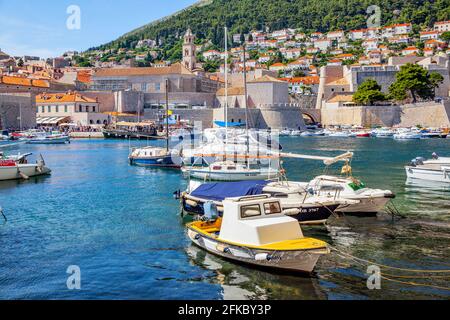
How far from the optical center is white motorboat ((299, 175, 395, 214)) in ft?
50.8

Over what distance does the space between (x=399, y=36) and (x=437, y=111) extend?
59.5 meters

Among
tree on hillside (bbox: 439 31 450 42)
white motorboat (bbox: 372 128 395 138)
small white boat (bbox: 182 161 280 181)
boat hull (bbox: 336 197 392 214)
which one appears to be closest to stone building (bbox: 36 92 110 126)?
white motorboat (bbox: 372 128 395 138)

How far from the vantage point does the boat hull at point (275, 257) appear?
10016mm

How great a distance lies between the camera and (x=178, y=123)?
6744 cm

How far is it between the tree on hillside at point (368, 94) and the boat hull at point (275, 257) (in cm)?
5772

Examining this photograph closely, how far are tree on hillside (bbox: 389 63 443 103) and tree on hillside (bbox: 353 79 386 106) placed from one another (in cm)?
183

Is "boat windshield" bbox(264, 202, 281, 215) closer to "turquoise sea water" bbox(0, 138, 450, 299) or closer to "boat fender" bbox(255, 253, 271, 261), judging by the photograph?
"boat fender" bbox(255, 253, 271, 261)

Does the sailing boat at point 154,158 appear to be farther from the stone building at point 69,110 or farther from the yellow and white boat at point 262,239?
the stone building at point 69,110

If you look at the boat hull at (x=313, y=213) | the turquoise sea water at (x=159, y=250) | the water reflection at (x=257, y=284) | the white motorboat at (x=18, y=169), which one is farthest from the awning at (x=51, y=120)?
the water reflection at (x=257, y=284)

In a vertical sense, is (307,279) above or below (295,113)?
below

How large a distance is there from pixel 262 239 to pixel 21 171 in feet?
61.8

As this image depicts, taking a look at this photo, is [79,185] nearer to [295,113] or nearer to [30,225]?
[30,225]

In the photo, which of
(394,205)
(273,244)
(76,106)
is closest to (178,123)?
(76,106)

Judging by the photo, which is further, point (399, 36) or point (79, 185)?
point (399, 36)
